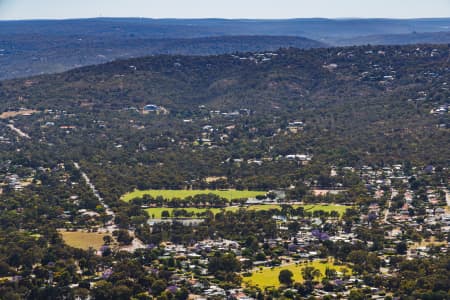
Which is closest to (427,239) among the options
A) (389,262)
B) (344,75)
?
(389,262)

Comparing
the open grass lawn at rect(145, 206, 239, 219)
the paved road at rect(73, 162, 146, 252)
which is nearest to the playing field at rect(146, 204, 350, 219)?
the open grass lawn at rect(145, 206, 239, 219)

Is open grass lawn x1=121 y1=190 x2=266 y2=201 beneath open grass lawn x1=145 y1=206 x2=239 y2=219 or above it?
beneath

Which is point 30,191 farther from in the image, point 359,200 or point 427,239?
point 427,239

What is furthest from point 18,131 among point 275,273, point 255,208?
point 275,273

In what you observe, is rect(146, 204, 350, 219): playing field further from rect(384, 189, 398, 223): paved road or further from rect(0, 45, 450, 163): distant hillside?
rect(0, 45, 450, 163): distant hillside

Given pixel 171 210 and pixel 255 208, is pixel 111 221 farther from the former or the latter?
pixel 255 208
